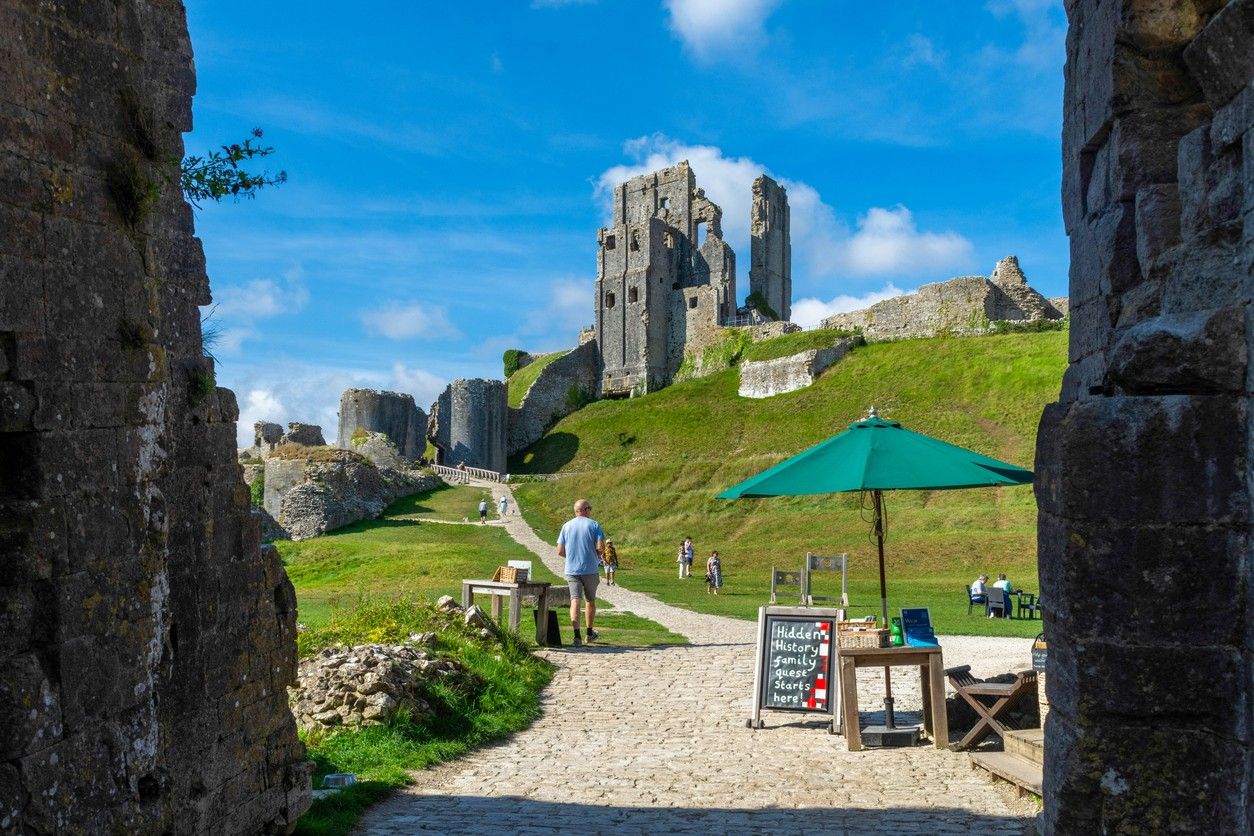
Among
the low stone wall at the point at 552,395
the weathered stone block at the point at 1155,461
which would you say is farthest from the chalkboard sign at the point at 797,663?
the low stone wall at the point at 552,395

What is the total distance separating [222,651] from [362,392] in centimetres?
5218

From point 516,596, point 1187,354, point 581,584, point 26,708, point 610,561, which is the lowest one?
point 610,561

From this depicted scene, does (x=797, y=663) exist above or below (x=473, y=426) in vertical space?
below

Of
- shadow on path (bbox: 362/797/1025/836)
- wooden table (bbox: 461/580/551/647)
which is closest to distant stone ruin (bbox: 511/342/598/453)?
wooden table (bbox: 461/580/551/647)

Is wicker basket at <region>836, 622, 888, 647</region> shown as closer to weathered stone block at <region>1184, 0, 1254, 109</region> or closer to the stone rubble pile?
the stone rubble pile

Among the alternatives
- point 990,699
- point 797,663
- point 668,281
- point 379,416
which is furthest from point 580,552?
point 668,281

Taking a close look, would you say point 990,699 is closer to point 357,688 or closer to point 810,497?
point 357,688

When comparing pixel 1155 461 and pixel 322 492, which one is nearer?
pixel 1155 461

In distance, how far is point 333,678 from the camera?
9.48 m

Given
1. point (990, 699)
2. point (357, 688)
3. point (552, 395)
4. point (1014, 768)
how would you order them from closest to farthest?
point (1014, 768) < point (990, 699) < point (357, 688) < point (552, 395)

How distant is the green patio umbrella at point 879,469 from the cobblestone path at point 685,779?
53.8 inches

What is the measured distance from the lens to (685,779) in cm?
797

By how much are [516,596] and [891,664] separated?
248 inches

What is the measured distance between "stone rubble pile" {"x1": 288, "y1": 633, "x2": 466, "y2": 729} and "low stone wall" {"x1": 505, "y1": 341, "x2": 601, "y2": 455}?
2101 inches
